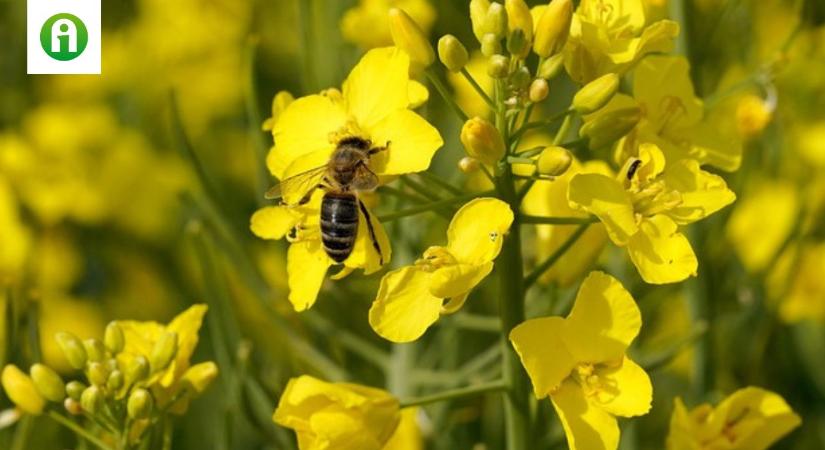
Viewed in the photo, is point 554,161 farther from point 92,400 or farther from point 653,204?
point 92,400

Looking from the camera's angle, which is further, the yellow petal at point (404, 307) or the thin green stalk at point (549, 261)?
the thin green stalk at point (549, 261)

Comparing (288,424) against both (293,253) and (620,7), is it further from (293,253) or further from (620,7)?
(620,7)

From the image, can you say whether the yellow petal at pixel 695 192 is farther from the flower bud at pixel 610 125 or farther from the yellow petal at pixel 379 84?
the yellow petal at pixel 379 84

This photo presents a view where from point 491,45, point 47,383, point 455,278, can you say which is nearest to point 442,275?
point 455,278

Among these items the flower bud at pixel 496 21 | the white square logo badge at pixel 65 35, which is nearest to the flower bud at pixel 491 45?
the flower bud at pixel 496 21

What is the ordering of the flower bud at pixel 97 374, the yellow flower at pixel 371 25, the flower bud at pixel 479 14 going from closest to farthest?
the flower bud at pixel 479 14
the flower bud at pixel 97 374
the yellow flower at pixel 371 25

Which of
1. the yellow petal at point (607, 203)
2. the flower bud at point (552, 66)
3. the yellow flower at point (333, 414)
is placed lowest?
the yellow flower at point (333, 414)
